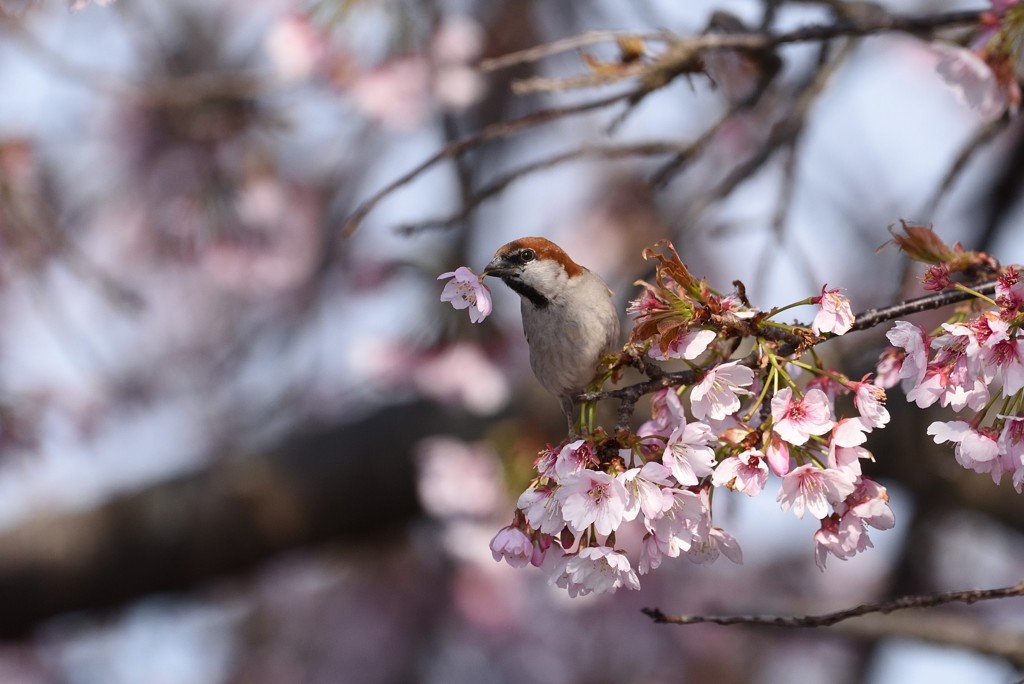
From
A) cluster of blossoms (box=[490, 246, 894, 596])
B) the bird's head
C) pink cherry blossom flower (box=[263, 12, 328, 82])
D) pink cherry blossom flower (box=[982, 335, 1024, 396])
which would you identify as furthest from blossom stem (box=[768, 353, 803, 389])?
pink cherry blossom flower (box=[263, 12, 328, 82])

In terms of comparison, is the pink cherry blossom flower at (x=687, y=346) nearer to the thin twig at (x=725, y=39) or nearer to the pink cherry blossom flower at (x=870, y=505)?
the pink cherry blossom flower at (x=870, y=505)

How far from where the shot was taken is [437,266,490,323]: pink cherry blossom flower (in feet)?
4.62

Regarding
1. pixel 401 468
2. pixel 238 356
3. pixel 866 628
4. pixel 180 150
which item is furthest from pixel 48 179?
pixel 866 628

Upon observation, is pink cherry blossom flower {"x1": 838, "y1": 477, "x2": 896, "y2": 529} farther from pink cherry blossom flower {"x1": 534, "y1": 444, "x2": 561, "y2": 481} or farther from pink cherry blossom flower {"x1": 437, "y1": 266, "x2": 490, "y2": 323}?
pink cherry blossom flower {"x1": 437, "y1": 266, "x2": 490, "y2": 323}

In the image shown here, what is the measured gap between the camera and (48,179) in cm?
571

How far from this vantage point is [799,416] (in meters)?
1.33

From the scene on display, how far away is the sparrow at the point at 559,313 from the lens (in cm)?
174

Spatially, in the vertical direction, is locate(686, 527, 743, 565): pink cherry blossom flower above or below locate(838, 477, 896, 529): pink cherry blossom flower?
below

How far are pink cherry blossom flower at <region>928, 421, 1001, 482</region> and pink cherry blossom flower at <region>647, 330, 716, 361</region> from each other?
1.00 ft

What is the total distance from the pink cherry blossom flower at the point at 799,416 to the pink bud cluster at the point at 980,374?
124 mm

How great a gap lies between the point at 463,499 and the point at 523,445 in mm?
854

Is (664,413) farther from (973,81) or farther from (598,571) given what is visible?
(973,81)

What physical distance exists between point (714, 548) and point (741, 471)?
0.50ft

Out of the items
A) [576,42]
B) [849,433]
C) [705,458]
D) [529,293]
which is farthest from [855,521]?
[576,42]
